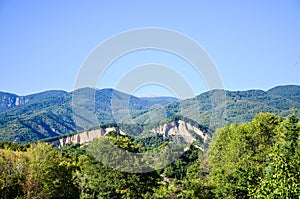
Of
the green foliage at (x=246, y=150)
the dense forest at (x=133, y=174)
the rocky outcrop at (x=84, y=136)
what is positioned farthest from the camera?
the rocky outcrop at (x=84, y=136)

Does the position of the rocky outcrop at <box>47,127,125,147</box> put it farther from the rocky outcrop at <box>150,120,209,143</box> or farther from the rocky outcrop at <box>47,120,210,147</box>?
the rocky outcrop at <box>150,120,209,143</box>

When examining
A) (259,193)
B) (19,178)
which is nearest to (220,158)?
(19,178)

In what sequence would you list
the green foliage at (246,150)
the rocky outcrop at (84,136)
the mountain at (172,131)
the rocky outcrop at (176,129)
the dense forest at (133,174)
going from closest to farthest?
the dense forest at (133,174), the green foliage at (246,150), the mountain at (172,131), the rocky outcrop at (176,129), the rocky outcrop at (84,136)

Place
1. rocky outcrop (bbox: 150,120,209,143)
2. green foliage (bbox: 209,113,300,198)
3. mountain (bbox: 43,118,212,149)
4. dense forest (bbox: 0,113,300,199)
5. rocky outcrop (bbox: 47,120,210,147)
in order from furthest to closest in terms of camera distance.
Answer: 1. rocky outcrop (bbox: 150,120,209,143)
2. rocky outcrop (bbox: 47,120,210,147)
3. mountain (bbox: 43,118,212,149)
4. green foliage (bbox: 209,113,300,198)
5. dense forest (bbox: 0,113,300,199)

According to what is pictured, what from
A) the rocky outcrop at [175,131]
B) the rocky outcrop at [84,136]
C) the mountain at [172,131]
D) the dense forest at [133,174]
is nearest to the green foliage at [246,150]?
the dense forest at [133,174]

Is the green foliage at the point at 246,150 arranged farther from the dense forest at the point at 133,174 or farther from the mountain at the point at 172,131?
the mountain at the point at 172,131

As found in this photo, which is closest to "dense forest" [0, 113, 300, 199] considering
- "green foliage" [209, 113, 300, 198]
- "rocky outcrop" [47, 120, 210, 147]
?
"green foliage" [209, 113, 300, 198]

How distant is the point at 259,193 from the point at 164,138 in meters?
111

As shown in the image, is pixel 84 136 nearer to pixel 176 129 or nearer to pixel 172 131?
pixel 172 131

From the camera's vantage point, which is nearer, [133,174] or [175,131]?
[133,174]

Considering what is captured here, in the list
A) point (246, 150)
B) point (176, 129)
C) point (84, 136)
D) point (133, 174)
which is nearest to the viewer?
point (133, 174)

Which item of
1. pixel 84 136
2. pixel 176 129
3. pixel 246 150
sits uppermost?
pixel 176 129

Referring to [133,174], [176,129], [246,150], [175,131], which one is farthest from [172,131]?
[133,174]

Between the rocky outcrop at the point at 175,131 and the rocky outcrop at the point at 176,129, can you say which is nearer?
the rocky outcrop at the point at 175,131
